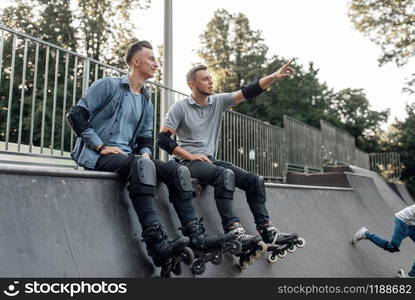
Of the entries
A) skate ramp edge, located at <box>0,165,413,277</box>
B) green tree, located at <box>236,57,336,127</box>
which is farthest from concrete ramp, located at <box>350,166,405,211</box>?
green tree, located at <box>236,57,336,127</box>

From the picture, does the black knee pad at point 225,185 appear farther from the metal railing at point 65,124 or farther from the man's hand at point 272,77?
the metal railing at point 65,124

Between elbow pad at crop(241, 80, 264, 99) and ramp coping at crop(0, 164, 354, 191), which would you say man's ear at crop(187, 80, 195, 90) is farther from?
ramp coping at crop(0, 164, 354, 191)

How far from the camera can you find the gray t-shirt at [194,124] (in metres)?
3.94

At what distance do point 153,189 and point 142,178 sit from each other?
115 millimetres

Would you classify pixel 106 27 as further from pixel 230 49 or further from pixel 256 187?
pixel 256 187

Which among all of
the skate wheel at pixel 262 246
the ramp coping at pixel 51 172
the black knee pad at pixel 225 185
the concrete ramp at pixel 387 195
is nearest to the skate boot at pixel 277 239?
the skate wheel at pixel 262 246

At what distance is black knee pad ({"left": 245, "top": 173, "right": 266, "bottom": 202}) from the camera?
3.52m

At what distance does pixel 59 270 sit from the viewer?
2.15 m

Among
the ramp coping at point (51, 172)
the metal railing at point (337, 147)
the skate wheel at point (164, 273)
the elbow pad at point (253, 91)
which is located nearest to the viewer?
the ramp coping at point (51, 172)

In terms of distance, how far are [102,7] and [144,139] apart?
72.3 feet

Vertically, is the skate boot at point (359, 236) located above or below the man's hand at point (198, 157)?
below

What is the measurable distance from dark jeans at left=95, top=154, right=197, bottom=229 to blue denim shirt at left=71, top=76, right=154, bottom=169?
15 centimetres

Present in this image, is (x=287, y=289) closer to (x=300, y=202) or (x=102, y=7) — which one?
(x=300, y=202)

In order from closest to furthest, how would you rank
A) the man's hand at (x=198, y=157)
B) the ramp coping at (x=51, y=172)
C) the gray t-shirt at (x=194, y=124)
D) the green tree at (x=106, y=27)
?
the ramp coping at (x=51, y=172), the man's hand at (x=198, y=157), the gray t-shirt at (x=194, y=124), the green tree at (x=106, y=27)
